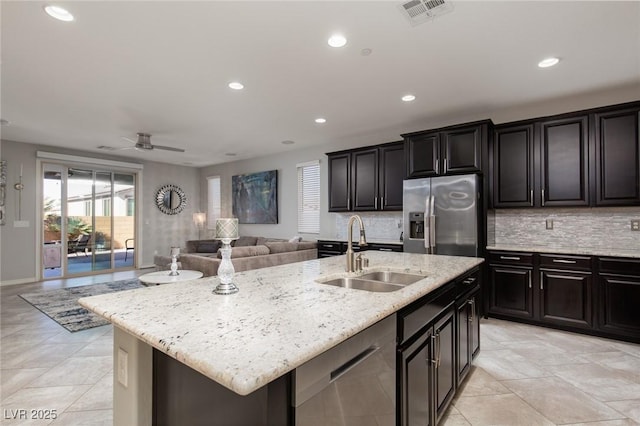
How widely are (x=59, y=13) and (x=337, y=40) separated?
199 cm

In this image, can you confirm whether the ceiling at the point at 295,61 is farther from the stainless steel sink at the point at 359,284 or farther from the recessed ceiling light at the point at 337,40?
the stainless steel sink at the point at 359,284

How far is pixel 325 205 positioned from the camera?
6117 mm

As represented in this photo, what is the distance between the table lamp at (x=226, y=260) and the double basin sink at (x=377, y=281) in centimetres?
54

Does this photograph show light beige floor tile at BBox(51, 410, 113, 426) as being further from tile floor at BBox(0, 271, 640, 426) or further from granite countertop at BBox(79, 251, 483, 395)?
granite countertop at BBox(79, 251, 483, 395)

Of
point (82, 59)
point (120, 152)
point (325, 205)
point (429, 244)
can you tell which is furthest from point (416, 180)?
point (120, 152)

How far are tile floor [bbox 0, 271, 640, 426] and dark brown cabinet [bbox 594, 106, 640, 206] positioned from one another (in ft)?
4.98

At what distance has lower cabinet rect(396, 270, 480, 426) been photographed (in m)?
1.39

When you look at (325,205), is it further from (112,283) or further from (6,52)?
(6,52)

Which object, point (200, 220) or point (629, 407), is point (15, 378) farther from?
point (200, 220)

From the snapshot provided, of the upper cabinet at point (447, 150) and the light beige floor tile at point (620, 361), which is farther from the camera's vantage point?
the upper cabinet at point (447, 150)

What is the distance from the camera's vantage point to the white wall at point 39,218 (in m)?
5.77

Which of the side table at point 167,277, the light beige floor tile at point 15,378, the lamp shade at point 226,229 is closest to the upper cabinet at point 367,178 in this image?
the side table at point 167,277

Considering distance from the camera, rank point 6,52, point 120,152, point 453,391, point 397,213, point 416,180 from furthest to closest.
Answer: point 120,152 < point 397,213 < point 416,180 < point 6,52 < point 453,391

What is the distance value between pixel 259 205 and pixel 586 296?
585 centimetres
